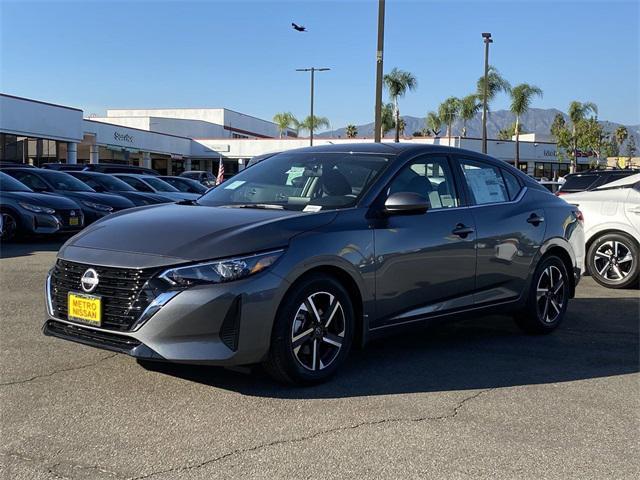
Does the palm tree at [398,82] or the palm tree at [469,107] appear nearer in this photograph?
the palm tree at [398,82]

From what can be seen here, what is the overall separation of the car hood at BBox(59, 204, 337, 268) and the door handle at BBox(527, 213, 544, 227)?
2.29m

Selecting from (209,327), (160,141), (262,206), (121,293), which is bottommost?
(209,327)

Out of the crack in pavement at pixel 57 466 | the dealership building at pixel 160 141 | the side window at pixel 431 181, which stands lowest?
the crack in pavement at pixel 57 466

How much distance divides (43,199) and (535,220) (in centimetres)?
959

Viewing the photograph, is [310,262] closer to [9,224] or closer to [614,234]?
[614,234]

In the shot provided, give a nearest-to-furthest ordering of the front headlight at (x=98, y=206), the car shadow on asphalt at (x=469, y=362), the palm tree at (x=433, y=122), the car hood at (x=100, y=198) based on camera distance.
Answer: the car shadow on asphalt at (x=469, y=362), the front headlight at (x=98, y=206), the car hood at (x=100, y=198), the palm tree at (x=433, y=122)

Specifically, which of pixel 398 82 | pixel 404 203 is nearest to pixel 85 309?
pixel 404 203

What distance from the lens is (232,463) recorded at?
10.5 ft

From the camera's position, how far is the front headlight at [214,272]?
12.5 feet

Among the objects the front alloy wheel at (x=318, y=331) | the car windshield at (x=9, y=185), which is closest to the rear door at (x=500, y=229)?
the front alloy wheel at (x=318, y=331)

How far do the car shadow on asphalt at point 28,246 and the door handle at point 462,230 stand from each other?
7.73m

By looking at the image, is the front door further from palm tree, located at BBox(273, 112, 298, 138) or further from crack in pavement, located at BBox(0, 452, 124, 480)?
palm tree, located at BBox(273, 112, 298, 138)

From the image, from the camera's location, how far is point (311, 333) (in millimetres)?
4223

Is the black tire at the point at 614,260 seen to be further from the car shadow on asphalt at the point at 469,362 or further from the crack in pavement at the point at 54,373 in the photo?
the crack in pavement at the point at 54,373
